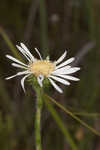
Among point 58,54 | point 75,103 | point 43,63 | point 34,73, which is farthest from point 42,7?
point 34,73

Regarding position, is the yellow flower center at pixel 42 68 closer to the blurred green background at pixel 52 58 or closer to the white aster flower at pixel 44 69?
the white aster flower at pixel 44 69

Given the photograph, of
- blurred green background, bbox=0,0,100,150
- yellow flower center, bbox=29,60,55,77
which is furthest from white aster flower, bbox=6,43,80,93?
blurred green background, bbox=0,0,100,150

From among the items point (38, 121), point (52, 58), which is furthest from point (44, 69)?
point (52, 58)

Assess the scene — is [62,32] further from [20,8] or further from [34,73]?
[34,73]

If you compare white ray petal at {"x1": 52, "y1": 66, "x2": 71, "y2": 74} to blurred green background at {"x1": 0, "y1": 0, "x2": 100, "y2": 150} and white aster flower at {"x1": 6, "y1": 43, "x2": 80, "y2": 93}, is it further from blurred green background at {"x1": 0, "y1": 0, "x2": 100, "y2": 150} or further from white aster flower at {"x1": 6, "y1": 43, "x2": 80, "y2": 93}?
blurred green background at {"x1": 0, "y1": 0, "x2": 100, "y2": 150}

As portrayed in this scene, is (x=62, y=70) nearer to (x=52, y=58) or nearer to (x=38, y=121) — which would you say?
(x=38, y=121)
